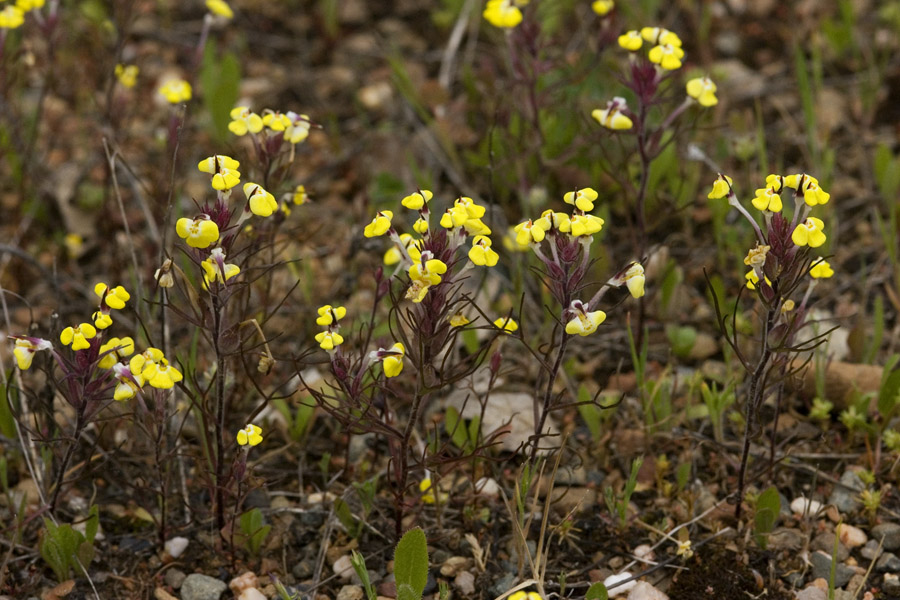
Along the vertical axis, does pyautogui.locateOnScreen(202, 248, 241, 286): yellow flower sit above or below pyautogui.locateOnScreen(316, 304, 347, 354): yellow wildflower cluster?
above

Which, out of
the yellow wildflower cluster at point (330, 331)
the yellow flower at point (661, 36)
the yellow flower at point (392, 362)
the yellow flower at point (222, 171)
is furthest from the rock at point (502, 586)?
the yellow flower at point (661, 36)

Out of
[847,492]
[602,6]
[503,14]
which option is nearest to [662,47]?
[503,14]

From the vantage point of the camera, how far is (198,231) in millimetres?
2557

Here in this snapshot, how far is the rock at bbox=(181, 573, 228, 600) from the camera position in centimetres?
304

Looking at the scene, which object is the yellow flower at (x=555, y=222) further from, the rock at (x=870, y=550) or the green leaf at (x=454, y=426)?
the rock at (x=870, y=550)

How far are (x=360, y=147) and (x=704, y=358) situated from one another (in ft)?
6.87

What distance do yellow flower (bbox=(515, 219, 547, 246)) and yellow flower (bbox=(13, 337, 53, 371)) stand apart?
1338 millimetres

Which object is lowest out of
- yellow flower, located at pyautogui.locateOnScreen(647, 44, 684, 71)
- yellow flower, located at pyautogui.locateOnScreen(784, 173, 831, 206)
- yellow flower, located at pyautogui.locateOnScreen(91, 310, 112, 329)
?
yellow flower, located at pyautogui.locateOnScreen(91, 310, 112, 329)

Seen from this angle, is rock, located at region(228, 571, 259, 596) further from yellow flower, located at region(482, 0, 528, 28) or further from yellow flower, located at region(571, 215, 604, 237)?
yellow flower, located at region(482, 0, 528, 28)

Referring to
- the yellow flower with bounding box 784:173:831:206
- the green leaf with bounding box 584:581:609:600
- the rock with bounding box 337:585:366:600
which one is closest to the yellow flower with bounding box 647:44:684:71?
the yellow flower with bounding box 784:173:831:206

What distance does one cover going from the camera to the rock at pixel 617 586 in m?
3.01

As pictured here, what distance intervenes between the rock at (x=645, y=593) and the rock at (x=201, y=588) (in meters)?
1.25

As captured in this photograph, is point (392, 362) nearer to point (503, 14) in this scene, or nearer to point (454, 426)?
point (454, 426)

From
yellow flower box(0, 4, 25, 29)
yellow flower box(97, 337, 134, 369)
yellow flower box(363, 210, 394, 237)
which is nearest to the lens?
yellow flower box(363, 210, 394, 237)
